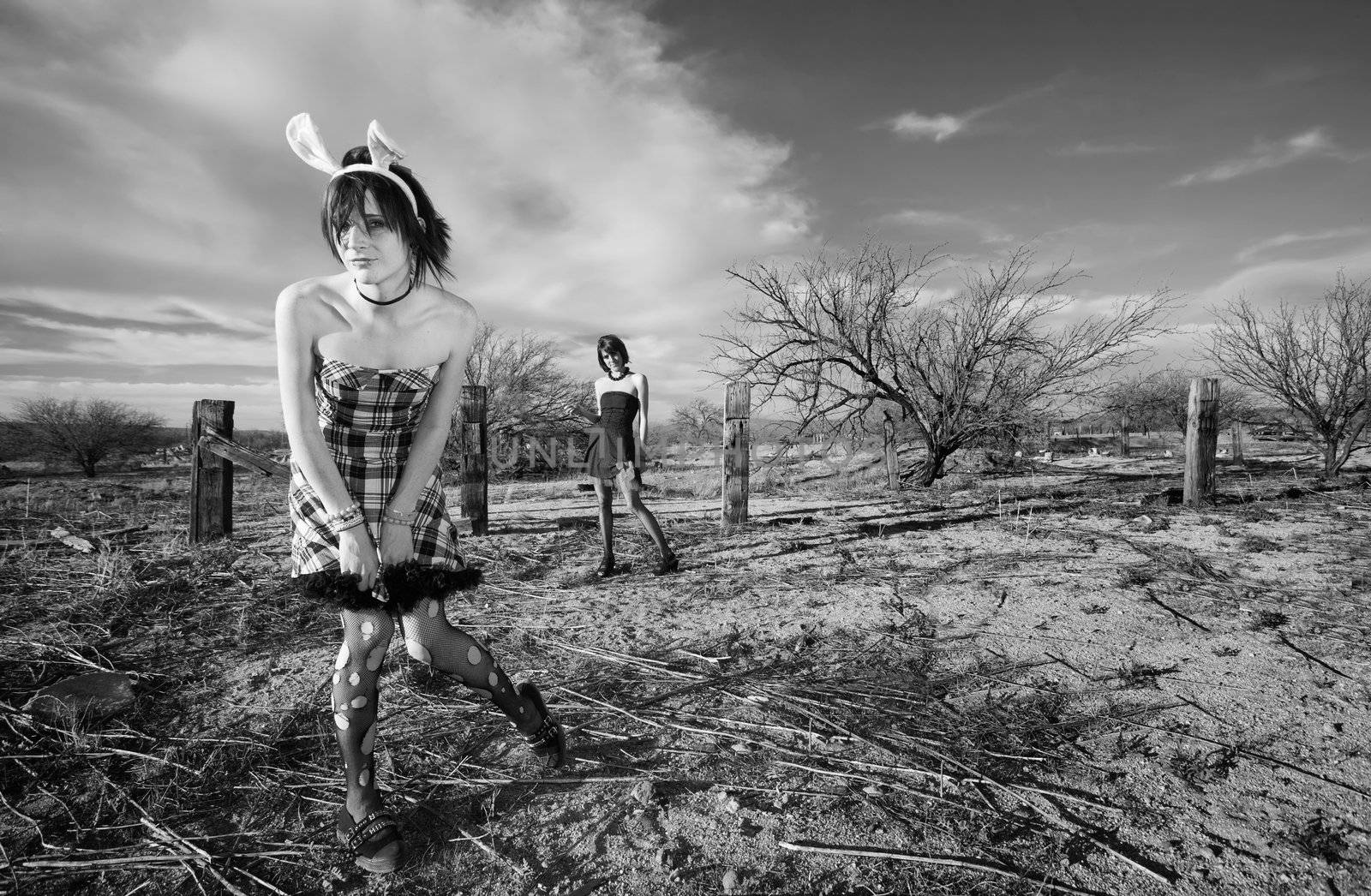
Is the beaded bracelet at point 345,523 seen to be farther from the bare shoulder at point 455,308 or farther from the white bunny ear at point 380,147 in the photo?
the white bunny ear at point 380,147

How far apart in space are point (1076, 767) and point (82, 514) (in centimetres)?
965

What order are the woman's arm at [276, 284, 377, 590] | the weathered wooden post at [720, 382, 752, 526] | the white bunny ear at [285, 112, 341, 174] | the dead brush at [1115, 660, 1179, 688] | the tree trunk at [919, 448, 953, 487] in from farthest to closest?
1. the tree trunk at [919, 448, 953, 487]
2. the weathered wooden post at [720, 382, 752, 526]
3. the dead brush at [1115, 660, 1179, 688]
4. the white bunny ear at [285, 112, 341, 174]
5. the woman's arm at [276, 284, 377, 590]

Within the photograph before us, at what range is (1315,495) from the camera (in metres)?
7.55

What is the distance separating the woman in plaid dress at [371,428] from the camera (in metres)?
1.53

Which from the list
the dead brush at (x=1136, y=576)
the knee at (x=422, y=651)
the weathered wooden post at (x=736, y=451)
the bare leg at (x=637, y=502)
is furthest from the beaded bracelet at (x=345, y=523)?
the weathered wooden post at (x=736, y=451)

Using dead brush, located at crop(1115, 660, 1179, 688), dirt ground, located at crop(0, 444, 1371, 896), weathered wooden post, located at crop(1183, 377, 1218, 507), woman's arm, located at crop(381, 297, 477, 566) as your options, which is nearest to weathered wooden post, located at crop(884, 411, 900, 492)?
weathered wooden post, located at crop(1183, 377, 1218, 507)

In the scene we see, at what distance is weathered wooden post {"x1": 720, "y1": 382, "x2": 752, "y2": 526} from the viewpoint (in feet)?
20.6

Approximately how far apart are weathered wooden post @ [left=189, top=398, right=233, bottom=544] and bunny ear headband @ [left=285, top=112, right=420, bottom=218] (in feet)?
16.6

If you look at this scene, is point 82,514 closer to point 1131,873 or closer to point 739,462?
point 739,462

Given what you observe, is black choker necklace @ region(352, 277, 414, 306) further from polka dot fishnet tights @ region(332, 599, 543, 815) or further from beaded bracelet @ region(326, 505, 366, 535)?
polka dot fishnet tights @ region(332, 599, 543, 815)

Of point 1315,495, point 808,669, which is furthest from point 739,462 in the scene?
point 1315,495

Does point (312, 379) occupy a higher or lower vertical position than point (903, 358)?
lower

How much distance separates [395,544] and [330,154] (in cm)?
107

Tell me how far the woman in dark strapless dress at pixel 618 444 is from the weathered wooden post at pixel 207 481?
3644mm
